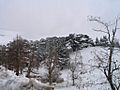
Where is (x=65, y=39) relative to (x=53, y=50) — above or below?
above

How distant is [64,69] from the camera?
199 feet

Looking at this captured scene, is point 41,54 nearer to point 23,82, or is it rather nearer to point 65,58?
point 65,58

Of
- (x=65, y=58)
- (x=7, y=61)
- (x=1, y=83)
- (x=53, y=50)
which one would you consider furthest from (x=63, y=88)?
(x=1, y=83)

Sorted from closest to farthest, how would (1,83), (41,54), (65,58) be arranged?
1. (1,83)
2. (65,58)
3. (41,54)

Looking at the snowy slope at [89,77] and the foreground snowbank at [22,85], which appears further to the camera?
the snowy slope at [89,77]

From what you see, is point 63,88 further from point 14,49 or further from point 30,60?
Result: point 14,49

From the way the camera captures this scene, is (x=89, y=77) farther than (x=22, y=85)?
→ Yes

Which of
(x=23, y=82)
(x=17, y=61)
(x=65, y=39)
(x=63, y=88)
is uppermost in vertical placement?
(x=65, y=39)

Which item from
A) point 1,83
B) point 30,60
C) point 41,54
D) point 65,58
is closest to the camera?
point 1,83

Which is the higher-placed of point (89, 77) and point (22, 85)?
point (22, 85)

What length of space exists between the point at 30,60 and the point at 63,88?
7662mm

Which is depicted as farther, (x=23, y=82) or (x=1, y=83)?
(x=1, y=83)

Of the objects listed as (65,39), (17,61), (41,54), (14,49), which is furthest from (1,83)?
(65,39)

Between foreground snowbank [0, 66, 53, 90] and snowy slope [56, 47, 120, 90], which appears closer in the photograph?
foreground snowbank [0, 66, 53, 90]
